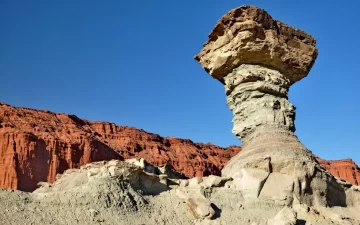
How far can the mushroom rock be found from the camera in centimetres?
1373

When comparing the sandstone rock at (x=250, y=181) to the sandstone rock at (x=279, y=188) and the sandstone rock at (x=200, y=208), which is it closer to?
the sandstone rock at (x=279, y=188)

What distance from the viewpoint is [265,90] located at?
15.7 metres

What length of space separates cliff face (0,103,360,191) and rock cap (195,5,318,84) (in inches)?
1395

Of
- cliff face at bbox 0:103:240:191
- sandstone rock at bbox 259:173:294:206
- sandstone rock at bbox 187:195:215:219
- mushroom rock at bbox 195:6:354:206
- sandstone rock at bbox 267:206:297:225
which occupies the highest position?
cliff face at bbox 0:103:240:191

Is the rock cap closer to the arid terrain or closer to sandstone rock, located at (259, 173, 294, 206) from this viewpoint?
the arid terrain

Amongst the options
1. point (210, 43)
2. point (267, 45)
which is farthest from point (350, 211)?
point (210, 43)

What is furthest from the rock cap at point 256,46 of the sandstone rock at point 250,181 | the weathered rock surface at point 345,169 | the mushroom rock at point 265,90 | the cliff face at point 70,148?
the weathered rock surface at point 345,169

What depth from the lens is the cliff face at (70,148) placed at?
49.7m

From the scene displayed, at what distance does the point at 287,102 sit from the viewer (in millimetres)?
16125

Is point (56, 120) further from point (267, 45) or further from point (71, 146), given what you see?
point (267, 45)

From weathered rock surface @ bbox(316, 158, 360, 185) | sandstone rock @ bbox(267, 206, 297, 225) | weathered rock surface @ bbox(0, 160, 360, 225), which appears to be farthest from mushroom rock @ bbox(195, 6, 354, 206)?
weathered rock surface @ bbox(316, 158, 360, 185)

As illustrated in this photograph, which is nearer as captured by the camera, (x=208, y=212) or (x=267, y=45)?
(x=208, y=212)

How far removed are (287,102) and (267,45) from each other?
2145 mm

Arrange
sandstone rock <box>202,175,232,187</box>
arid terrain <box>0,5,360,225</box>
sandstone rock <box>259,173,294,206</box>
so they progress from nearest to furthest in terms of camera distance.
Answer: arid terrain <box>0,5,360,225</box>, sandstone rock <box>202,175,232,187</box>, sandstone rock <box>259,173,294,206</box>
